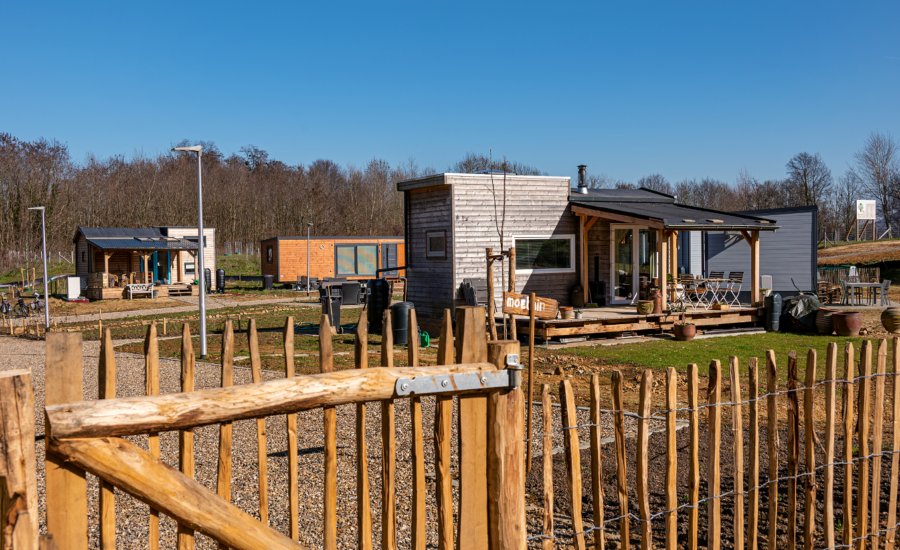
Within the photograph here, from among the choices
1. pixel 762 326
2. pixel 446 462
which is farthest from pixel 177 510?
pixel 762 326

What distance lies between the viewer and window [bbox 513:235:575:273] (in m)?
18.1

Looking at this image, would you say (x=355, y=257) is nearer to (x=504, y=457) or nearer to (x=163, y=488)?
(x=504, y=457)

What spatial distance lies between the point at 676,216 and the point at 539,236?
3.53 metres

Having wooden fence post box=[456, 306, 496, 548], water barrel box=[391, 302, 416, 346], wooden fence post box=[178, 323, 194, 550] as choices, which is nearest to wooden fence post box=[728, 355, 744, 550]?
wooden fence post box=[456, 306, 496, 548]

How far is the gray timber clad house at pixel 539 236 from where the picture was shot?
685 inches

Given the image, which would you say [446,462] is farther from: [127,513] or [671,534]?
[127,513]

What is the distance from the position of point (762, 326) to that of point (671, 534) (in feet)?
54.4

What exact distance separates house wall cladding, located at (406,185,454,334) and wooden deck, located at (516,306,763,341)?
2264mm

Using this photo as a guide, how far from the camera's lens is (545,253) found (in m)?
18.4

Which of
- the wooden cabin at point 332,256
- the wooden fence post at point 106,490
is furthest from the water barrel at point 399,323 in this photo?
the wooden cabin at point 332,256

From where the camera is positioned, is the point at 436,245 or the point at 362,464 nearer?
the point at 362,464

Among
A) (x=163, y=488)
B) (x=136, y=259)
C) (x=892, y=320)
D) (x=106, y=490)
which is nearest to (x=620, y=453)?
(x=163, y=488)

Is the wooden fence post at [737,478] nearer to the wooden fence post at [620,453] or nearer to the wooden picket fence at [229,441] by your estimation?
the wooden fence post at [620,453]

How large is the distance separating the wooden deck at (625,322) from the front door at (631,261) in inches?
27.0
